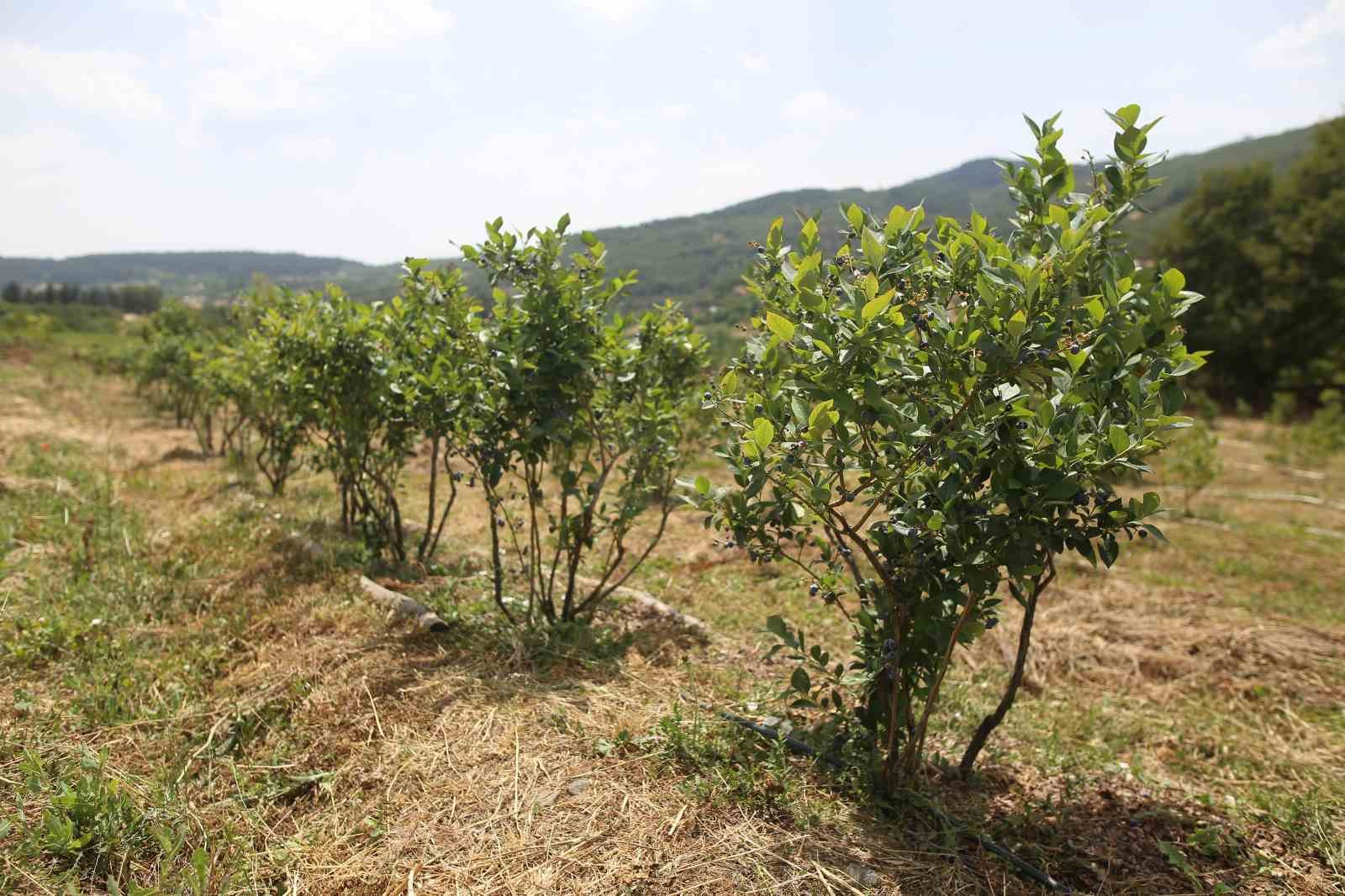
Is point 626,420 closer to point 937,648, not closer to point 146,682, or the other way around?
point 937,648

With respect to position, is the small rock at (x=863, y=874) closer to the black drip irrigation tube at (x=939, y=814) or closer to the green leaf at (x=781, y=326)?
the black drip irrigation tube at (x=939, y=814)

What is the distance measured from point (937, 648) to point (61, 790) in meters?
3.48

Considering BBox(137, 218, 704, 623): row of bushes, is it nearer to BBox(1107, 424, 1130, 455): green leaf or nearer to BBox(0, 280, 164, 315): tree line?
BBox(1107, 424, 1130, 455): green leaf

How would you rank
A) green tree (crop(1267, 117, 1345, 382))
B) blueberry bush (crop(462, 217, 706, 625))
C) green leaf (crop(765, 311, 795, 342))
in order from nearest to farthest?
green leaf (crop(765, 311, 795, 342)), blueberry bush (crop(462, 217, 706, 625)), green tree (crop(1267, 117, 1345, 382))

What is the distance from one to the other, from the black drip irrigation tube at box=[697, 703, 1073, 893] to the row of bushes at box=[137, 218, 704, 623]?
1385 mm

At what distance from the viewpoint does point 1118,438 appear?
78.6 inches

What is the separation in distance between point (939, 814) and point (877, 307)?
2068mm

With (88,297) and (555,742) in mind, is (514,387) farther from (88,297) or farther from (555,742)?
(88,297)

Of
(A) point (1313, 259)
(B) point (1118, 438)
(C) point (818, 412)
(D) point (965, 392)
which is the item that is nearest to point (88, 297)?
(C) point (818, 412)

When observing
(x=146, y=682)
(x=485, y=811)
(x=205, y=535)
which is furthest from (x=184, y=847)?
(x=205, y=535)

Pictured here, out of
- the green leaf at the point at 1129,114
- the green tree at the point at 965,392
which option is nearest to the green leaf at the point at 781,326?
the green tree at the point at 965,392

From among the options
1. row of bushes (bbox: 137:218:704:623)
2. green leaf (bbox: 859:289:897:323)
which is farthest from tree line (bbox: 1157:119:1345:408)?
green leaf (bbox: 859:289:897:323)

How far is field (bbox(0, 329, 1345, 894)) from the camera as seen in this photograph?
255cm

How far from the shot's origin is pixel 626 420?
4.52 m
